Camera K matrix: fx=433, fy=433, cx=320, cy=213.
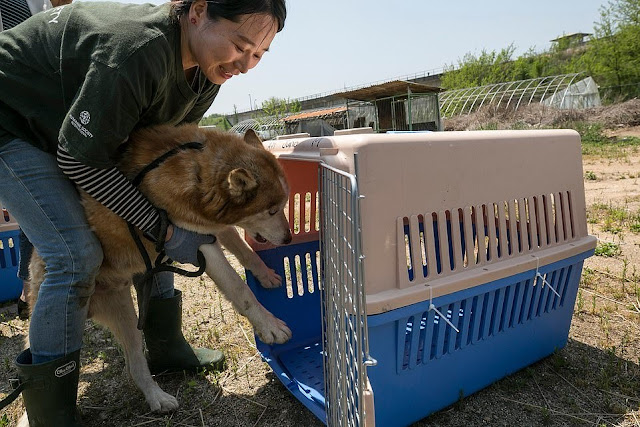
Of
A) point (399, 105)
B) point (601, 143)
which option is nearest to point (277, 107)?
point (399, 105)

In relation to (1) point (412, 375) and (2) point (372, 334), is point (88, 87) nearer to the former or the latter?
(2) point (372, 334)

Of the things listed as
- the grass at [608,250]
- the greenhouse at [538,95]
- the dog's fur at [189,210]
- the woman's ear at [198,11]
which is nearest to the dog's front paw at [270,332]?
the dog's fur at [189,210]

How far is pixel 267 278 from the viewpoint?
7.48 feet

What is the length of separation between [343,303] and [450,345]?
0.70 metres

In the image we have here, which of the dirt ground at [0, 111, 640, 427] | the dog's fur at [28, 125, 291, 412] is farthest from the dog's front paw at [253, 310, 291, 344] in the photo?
the dirt ground at [0, 111, 640, 427]

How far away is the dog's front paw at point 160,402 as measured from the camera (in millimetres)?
1953

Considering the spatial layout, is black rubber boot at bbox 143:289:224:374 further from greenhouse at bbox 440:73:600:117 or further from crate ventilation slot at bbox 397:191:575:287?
greenhouse at bbox 440:73:600:117

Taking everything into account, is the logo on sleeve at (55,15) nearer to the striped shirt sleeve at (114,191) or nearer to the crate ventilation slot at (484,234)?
the striped shirt sleeve at (114,191)

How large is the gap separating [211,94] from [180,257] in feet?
2.61

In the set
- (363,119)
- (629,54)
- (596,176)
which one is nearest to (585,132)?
(363,119)

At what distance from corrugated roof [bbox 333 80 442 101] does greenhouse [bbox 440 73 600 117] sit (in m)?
6.53

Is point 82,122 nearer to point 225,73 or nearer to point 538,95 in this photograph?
point 225,73

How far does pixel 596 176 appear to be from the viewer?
6.81 meters

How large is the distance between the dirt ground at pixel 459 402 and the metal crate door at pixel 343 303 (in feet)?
1.67
